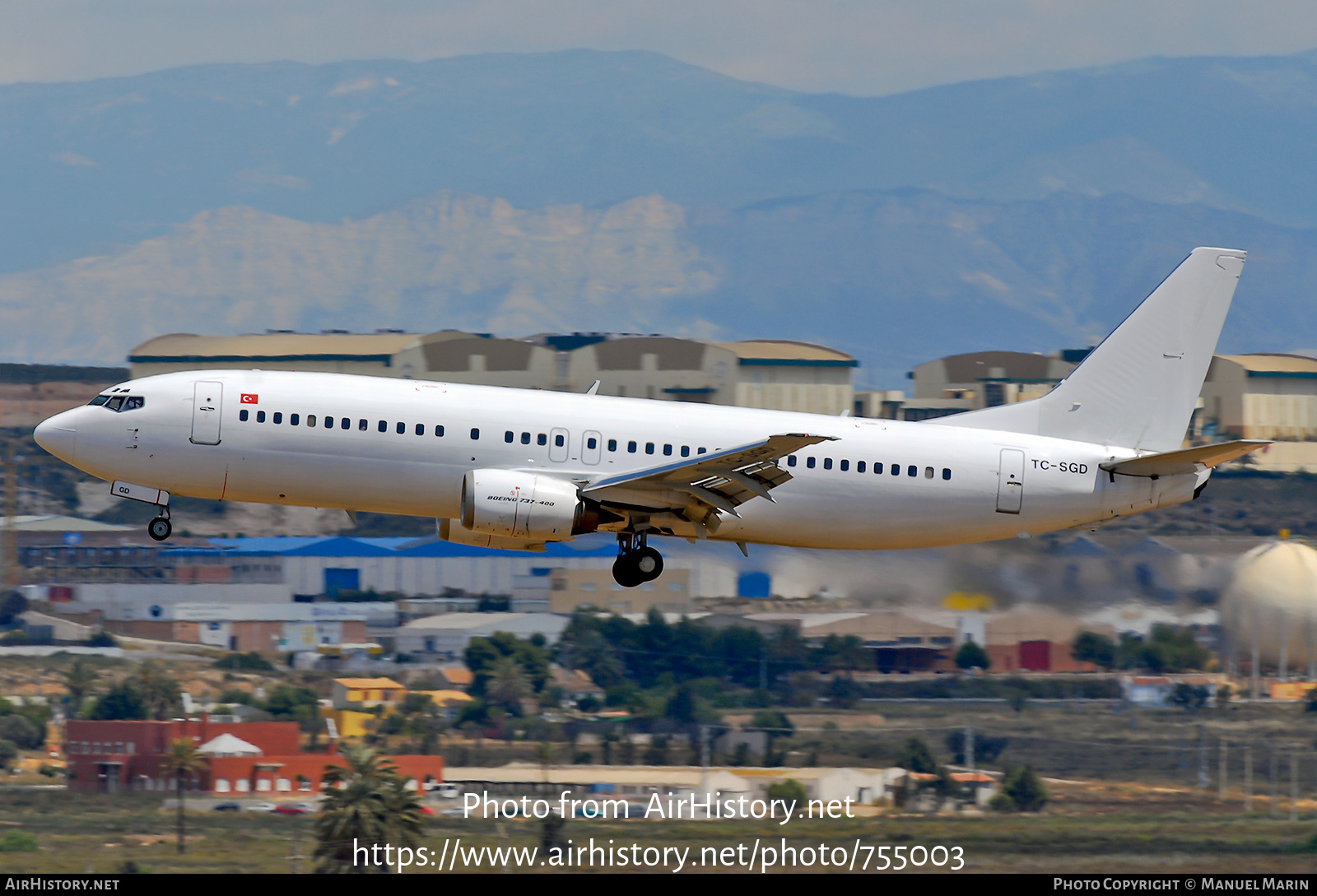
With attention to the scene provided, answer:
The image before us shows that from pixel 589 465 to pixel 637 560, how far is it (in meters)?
2.31

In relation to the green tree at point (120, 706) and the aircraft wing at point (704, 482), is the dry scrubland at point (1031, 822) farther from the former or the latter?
the aircraft wing at point (704, 482)

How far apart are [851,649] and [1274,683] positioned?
1296 cm

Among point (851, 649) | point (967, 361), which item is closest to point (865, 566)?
point (851, 649)

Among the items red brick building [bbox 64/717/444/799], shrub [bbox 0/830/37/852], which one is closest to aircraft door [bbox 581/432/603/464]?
red brick building [bbox 64/717/444/799]

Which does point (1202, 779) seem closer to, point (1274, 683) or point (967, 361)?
point (1274, 683)

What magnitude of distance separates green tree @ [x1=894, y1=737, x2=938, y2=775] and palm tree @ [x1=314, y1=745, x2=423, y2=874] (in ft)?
47.3

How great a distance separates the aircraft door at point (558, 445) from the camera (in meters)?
29.1

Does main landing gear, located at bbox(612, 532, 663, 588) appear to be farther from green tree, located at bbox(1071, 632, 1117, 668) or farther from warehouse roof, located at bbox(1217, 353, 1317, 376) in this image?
warehouse roof, located at bbox(1217, 353, 1317, 376)

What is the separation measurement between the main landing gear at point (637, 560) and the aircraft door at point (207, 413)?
8004 millimetres

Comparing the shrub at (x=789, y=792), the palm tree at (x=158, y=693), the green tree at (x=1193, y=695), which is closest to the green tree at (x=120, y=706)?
the palm tree at (x=158, y=693)

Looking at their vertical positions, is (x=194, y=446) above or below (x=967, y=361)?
below

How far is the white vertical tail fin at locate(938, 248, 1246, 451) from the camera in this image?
32594mm

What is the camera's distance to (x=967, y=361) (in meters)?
99.8

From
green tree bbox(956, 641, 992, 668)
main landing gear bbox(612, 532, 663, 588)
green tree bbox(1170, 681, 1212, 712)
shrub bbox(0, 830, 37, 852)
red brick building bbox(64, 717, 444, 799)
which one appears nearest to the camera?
main landing gear bbox(612, 532, 663, 588)
